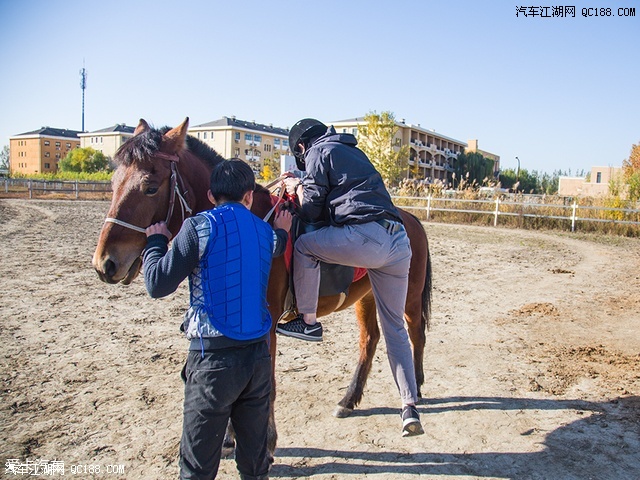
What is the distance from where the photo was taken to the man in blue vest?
2109 millimetres

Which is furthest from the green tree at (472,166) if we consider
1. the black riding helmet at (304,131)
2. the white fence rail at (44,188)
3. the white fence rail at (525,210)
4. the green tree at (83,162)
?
the black riding helmet at (304,131)

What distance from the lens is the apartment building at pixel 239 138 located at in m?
78.2

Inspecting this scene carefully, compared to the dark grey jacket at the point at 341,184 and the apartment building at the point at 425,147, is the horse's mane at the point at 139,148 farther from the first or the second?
the apartment building at the point at 425,147

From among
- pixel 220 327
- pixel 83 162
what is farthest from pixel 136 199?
pixel 83 162

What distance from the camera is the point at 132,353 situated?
16.4 ft

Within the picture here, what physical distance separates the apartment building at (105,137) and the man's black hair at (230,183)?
92.6m

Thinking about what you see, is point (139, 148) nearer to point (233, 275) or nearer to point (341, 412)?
point (233, 275)

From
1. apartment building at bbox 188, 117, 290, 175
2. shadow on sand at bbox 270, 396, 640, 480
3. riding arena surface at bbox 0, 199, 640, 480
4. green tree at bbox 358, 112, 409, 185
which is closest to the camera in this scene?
shadow on sand at bbox 270, 396, 640, 480

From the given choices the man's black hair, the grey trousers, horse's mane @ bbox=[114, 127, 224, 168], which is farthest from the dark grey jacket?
horse's mane @ bbox=[114, 127, 224, 168]

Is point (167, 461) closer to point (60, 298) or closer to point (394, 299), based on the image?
point (394, 299)

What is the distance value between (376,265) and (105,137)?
324 ft

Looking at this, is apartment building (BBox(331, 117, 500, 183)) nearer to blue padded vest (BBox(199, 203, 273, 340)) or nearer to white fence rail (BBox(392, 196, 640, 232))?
white fence rail (BBox(392, 196, 640, 232))

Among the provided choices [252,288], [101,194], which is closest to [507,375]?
[252,288]

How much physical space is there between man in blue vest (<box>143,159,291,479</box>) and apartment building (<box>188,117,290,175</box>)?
244ft
